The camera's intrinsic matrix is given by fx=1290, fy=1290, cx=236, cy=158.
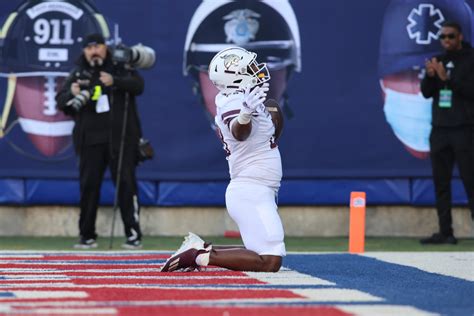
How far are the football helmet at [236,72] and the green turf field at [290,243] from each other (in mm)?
4011

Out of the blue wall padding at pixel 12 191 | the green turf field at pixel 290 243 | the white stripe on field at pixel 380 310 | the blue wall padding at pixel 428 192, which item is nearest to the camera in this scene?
the white stripe on field at pixel 380 310

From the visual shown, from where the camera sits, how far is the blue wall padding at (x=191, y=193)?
14.2 metres

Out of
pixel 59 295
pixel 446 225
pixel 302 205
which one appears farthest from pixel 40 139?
pixel 59 295

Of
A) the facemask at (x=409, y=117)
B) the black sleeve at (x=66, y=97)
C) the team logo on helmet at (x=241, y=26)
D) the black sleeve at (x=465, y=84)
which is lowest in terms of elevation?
the facemask at (x=409, y=117)

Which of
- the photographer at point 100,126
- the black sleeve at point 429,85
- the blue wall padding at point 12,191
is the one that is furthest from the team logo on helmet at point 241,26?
the blue wall padding at point 12,191

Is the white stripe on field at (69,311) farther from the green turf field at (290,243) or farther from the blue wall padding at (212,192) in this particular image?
the blue wall padding at (212,192)

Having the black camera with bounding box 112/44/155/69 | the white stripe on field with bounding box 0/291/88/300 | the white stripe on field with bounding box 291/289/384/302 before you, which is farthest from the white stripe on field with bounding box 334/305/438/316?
the black camera with bounding box 112/44/155/69

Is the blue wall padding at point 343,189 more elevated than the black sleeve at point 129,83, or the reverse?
the black sleeve at point 129,83

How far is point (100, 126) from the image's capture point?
1247 centimetres

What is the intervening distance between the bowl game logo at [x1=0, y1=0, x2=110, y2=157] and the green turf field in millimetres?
1217

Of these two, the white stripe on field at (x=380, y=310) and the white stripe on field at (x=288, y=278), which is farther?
the white stripe on field at (x=288, y=278)

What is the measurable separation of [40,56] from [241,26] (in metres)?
2.23

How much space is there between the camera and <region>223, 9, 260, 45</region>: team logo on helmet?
14.0m

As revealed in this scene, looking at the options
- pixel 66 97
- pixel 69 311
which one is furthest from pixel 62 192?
pixel 69 311
